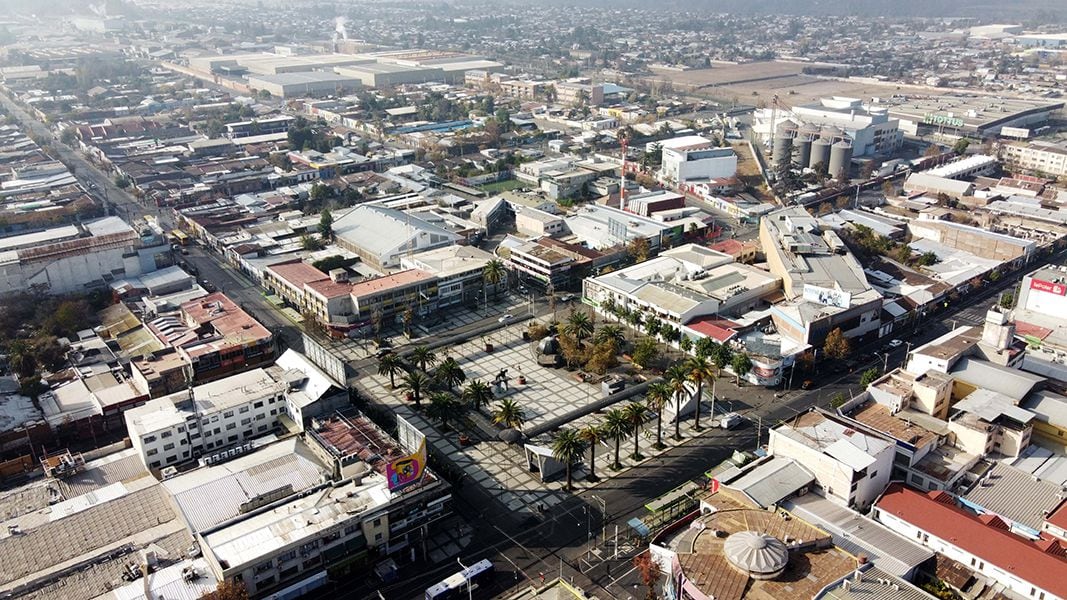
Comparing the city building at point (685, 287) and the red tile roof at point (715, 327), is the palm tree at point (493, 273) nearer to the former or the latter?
the city building at point (685, 287)

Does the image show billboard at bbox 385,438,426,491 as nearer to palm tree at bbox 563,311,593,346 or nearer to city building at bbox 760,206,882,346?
palm tree at bbox 563,311,593,346

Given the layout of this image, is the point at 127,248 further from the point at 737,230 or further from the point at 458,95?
the point at 458,95

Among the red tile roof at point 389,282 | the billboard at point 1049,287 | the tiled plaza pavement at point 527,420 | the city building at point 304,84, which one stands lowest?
the tiled plaza pavement at point 527,420

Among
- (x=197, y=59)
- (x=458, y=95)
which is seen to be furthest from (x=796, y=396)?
(x=197, y=59)

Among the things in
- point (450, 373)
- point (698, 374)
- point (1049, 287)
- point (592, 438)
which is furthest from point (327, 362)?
point (1049, 287)

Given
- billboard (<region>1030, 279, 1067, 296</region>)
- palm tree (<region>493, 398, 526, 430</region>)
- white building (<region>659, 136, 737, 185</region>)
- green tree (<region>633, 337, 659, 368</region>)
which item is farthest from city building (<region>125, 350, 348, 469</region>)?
white building (<region>659, 136, 737, 185</region>)

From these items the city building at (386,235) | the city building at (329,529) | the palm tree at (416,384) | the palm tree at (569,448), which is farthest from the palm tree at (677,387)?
the city building at (386,235)
